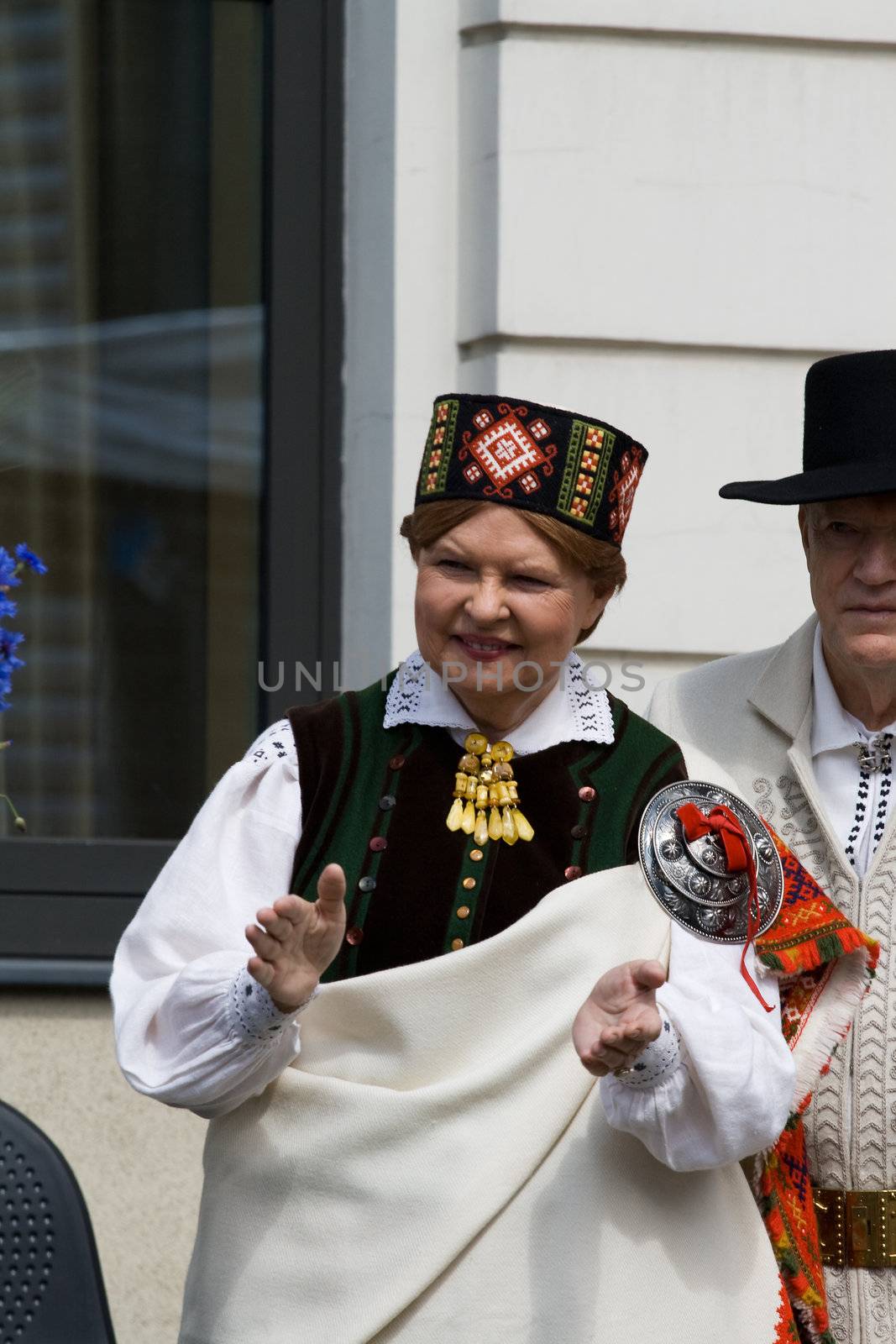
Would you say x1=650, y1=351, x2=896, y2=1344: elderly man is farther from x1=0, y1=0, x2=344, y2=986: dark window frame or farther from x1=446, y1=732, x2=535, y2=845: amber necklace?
x1=0, y1=0, x2=344, y2=986: dark window frame

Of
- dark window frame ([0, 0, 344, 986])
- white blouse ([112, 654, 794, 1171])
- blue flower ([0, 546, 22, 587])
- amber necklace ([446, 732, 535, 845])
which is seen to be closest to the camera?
white blouse ([112, 654, 794, 1171])

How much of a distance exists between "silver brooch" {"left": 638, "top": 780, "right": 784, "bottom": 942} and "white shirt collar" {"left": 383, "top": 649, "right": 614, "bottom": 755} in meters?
0.20

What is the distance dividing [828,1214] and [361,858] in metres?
0.91

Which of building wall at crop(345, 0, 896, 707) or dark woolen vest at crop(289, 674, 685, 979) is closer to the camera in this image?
dark woolen vest at crop(289, 674, 685, 979)

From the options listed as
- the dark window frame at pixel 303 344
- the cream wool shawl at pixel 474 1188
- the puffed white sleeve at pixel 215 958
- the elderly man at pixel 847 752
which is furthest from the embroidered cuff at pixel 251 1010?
the dark window frame at pixel 303 344

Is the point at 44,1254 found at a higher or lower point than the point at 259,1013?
lower

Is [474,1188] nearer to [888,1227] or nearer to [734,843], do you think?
[734,843]

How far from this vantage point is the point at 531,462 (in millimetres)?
2451

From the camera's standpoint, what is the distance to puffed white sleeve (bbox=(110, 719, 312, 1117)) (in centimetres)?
224

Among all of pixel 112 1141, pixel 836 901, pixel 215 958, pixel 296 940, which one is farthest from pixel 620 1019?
pixel 112 1141

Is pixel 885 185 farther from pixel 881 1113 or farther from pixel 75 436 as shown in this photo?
pixel 881 1113

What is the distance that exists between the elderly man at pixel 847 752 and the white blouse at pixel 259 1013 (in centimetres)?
38

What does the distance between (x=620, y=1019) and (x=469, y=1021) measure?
0.95ft

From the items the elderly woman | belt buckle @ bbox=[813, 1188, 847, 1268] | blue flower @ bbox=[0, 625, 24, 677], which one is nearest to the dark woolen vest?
the elderly woman
